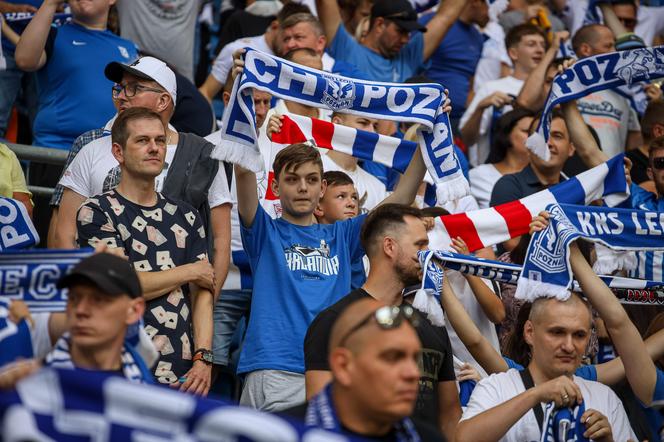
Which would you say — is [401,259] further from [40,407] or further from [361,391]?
[40,407]

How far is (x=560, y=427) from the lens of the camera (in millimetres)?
5996

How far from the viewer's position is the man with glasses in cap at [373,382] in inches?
174

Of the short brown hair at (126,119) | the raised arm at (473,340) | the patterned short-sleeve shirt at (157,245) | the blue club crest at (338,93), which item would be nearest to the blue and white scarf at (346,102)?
the blue club crest at (338,93)

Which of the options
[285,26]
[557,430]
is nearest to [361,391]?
[557,430]

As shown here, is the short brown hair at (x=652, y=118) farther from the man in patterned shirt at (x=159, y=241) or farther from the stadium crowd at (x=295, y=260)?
the man in patterned shirt at (x=159, y=241)

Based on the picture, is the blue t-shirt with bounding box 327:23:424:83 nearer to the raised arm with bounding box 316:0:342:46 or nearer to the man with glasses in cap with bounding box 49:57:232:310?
the raised arm with bounding box 316:0:342:46

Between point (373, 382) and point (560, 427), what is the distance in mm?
1909

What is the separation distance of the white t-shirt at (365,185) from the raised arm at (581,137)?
1418 millimetres

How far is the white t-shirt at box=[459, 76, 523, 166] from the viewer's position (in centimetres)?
1094

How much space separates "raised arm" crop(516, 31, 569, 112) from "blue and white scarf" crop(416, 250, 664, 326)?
345 cm

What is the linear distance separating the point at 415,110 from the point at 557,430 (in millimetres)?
2326

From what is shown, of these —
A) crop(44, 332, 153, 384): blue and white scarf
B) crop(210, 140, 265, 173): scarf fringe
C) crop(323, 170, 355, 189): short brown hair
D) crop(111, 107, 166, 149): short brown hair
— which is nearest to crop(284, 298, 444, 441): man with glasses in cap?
crop(44, 332, 153, 384): blue and white scarf

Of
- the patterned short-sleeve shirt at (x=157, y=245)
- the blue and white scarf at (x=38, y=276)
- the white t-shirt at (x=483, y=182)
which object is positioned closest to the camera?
the blue and white scarf at (x=38, y=276)

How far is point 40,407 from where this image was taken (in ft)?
13.6
